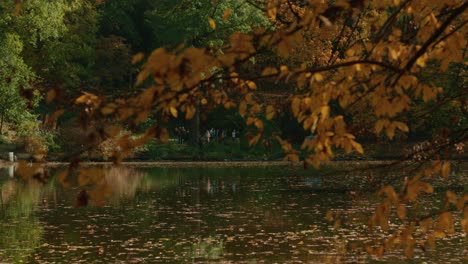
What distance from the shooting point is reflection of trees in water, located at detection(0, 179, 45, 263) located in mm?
15938

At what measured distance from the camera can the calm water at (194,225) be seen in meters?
15.2

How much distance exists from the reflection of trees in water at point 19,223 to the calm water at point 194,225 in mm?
21

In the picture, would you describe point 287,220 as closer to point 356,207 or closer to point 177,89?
point 356,207

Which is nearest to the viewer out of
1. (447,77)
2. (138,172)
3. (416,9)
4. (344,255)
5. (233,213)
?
(416,9)

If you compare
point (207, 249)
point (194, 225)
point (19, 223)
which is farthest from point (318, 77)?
point (19, 223)

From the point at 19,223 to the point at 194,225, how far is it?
4.06 meters

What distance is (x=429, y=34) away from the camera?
5.06 meters

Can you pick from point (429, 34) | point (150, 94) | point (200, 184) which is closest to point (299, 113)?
point (429, 34)

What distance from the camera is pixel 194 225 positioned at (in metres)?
20.0

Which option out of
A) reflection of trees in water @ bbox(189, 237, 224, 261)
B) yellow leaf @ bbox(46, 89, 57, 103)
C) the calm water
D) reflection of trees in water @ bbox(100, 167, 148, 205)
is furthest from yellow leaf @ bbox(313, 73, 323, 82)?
reflection of trees in water @ bbox(100, 167, 148, 205)

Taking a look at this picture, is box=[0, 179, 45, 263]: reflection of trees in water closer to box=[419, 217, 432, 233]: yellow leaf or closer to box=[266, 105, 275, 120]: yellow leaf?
box=[266, 105, 275, 120]: yellow leaf

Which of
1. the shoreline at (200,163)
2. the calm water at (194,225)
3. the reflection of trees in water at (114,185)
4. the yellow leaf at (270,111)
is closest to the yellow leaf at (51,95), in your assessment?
the reflection of trees in water at (114,185)

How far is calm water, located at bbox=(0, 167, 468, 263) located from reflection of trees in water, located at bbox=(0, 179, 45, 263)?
0.07 ft

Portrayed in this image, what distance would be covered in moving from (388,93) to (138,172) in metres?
34.8
